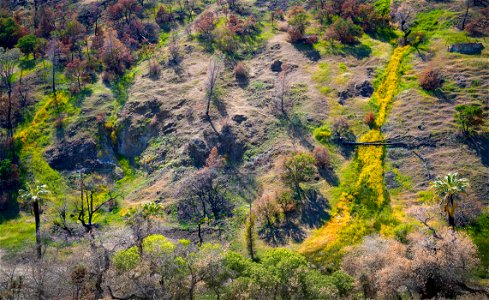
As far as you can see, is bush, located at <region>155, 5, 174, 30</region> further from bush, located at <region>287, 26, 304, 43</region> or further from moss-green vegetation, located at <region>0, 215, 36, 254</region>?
moss-green vegetation, located at <region>0, 215, 36, 254</region>

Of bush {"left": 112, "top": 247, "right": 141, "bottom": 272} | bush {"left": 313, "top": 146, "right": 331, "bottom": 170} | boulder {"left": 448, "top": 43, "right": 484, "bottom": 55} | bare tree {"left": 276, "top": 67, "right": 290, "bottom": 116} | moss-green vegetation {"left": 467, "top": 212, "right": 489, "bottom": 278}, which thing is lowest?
moss-green vegetation {"left": 467, "top": 212, "right": 489, "bottom": 278}

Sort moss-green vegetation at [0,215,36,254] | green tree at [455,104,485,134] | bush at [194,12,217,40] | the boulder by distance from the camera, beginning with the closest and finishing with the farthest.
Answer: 1. moss-green vegetation at [0,215,36,254]
2. green tree at [455,104,485,134]
3. the boulder
4. bush at [194,12,217,40]

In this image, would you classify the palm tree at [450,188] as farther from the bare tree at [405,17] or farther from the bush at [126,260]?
the bare tree at [405,17]

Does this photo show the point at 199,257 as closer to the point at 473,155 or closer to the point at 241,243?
the point at 241,243

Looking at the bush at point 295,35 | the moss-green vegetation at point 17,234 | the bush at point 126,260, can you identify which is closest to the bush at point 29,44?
the moss-green vegetation at point 17,234

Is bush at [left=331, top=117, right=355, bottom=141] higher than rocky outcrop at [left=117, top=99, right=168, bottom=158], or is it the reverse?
bush at [left=331, top=117, right=355, bottom=141]

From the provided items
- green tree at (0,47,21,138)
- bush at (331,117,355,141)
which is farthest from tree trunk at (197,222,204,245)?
green tree at (0,47,21,138)

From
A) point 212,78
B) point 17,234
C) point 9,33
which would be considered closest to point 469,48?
point 212,78
